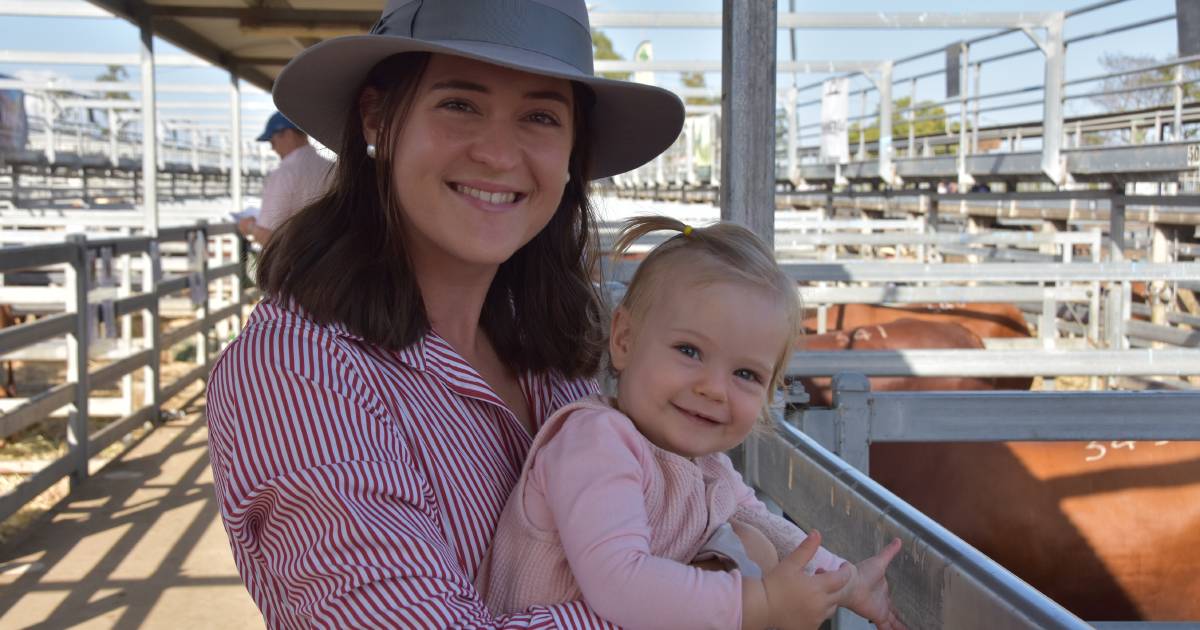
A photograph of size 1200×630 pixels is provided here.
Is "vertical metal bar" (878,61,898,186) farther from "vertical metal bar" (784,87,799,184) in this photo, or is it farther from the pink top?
the pink top

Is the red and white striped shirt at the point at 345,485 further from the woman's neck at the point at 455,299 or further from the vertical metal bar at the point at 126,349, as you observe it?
the vertical metal bar at the point at 126,349

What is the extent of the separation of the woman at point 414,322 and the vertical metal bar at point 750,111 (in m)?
0.17

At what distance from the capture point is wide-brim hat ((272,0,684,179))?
4.34 feet

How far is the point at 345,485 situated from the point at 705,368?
18.9 inches

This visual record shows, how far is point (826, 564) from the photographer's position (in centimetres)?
134

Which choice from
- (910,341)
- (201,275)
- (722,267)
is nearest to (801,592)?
(722,267)

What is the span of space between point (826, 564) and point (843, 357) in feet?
7.14

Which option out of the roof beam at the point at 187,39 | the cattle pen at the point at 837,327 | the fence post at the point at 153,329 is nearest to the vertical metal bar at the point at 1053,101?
the cattle pen at the point at 837,327

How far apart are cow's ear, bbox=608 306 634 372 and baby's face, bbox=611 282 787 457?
7 cm

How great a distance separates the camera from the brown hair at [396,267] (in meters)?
1.29

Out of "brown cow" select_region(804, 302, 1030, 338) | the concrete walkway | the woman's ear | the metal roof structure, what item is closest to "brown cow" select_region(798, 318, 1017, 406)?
"brown cow" select_region(804, 302, 1030, 338)

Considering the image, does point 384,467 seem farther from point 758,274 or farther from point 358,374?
point 758,274

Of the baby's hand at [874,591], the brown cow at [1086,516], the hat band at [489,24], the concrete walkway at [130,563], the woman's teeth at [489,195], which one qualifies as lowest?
the concrete walkway at [130,563]

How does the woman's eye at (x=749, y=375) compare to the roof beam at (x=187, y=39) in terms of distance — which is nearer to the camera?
the woman's eye at (x=749, y=375)
